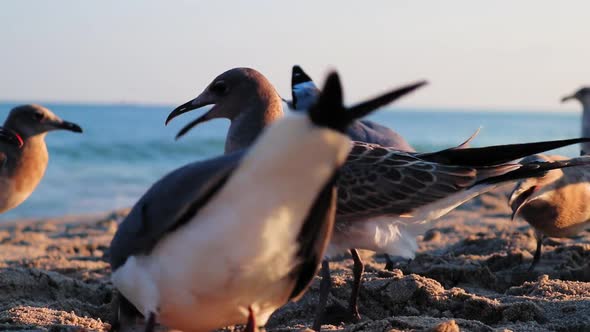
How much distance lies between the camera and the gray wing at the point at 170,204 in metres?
2.40

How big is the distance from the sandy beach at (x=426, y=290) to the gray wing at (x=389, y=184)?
423mm

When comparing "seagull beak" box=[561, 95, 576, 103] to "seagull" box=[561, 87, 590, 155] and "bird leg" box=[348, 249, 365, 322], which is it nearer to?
"seagull" box=[561, 87, 590, 155]

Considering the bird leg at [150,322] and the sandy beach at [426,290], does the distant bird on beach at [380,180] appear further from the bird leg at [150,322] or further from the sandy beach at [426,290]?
the bird leg at [150,322]

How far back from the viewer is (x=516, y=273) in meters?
5.32

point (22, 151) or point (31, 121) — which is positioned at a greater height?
point (31, 121)

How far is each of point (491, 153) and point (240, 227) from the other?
2152mm

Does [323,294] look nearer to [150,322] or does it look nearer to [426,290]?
[426,290]

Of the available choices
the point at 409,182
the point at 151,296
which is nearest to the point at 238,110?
the point at 409,182

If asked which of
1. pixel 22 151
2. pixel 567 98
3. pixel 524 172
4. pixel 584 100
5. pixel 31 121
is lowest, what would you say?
pixel 567 98

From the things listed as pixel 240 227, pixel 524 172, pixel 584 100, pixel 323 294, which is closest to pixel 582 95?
pixel 584 100

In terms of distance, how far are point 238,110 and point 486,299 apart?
155cm

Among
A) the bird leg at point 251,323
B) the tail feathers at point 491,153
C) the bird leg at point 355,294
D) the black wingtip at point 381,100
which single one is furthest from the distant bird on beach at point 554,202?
the black wingtip at point 381,100

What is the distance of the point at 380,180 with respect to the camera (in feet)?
14.1

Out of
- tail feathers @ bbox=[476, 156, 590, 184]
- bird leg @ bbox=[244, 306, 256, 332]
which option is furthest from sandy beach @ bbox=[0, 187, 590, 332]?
bird leg @ bbox=[244, 306, 256, 332]
